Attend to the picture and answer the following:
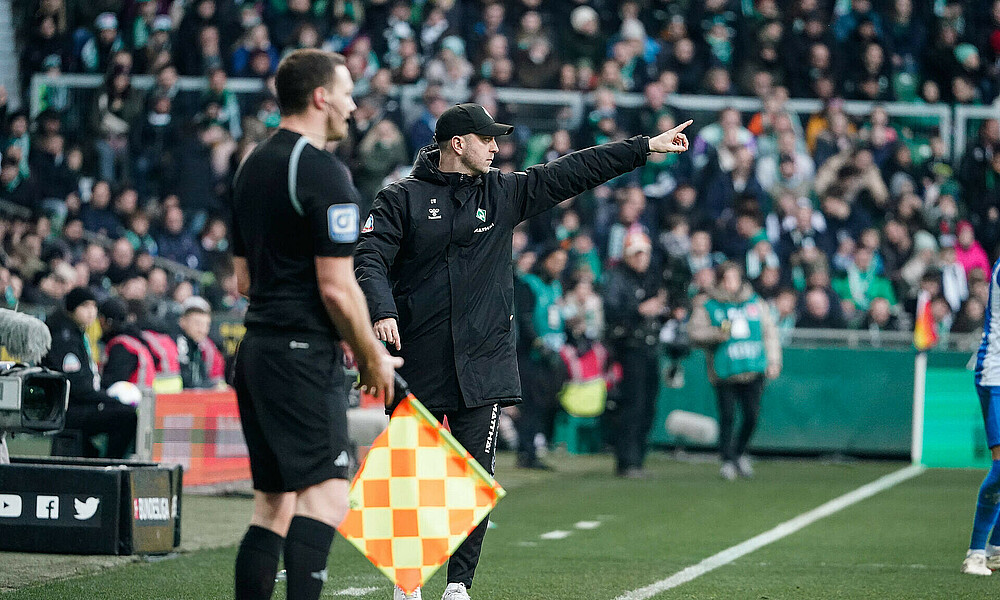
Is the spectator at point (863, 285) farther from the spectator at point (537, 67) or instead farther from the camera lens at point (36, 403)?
the camera lens at point (36, 403)

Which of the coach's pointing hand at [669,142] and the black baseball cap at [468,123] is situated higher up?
the black baseball cap at [468,123]

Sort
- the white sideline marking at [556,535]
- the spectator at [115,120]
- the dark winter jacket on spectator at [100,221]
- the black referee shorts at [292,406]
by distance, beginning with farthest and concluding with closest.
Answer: the spectator at [115,120] → the dark winter jacket on spectator at [100,221] → the white sideline marking at [556,535] → the black referee shorts at [292,406]

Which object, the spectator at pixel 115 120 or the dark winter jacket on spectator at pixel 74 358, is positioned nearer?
the dark winter jacket on spectator at pixel 74 358

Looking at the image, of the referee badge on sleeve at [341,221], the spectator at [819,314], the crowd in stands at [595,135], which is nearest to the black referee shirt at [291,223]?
the referee badge on sleeve at [341,221]

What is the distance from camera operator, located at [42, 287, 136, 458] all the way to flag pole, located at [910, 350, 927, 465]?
861cm

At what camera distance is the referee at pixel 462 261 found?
21.2 ft

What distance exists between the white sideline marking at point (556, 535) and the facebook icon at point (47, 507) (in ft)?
11.0

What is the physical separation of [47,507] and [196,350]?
5869mm

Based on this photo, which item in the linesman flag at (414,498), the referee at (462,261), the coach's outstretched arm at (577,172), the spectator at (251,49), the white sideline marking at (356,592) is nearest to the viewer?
the linesman flag at (414,498)

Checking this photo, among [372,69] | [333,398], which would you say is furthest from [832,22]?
[333,398]

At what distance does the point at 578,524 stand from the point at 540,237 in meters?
8.06

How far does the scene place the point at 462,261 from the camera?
21.5 feet

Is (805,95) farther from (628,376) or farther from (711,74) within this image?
(628,376)

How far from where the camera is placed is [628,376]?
14773 millimetres
